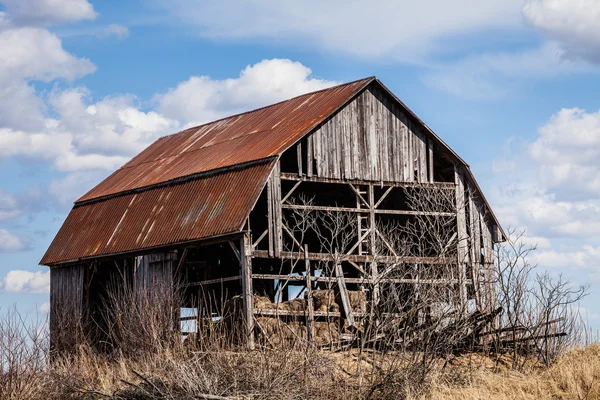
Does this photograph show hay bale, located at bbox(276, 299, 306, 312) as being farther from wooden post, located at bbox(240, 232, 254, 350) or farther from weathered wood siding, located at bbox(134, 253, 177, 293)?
weathered wood siding, located at bbox(134, 253, 177, 293)

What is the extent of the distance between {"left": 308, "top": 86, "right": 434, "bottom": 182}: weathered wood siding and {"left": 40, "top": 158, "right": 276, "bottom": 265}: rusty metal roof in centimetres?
259

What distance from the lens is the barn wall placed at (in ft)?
105

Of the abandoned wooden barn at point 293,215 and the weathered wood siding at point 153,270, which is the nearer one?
the abandoned wooden barn at point 293,215

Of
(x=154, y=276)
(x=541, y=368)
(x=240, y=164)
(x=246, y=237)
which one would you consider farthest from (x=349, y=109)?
(x=541, y=368)

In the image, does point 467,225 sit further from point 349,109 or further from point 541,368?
point 541,368

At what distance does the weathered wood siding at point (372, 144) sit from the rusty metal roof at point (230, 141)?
22.2 inches

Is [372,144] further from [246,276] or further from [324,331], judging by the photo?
[246,276]

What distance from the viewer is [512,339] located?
26125 mm

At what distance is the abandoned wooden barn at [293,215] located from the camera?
28578 millimetres

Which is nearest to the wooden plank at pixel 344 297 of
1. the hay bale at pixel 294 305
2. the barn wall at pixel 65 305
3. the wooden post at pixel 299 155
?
the hay bale at pixel 294 305

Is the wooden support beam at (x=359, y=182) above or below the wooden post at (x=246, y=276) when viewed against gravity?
above

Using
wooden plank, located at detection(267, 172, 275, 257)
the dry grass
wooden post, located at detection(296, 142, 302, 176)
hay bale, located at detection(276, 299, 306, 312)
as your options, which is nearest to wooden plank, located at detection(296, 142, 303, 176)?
wooden post, located at detection(296, 142, 302, 176)

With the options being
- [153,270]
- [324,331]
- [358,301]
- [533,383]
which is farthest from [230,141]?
[533,383]

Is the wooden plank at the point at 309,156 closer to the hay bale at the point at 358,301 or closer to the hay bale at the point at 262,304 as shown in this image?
the hay bale at the point at 358,301
